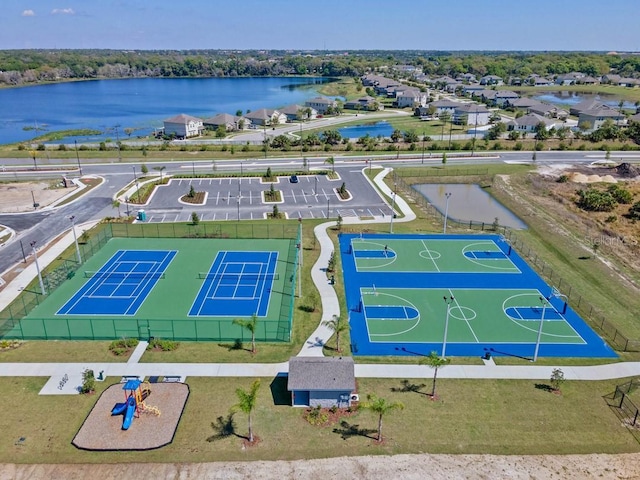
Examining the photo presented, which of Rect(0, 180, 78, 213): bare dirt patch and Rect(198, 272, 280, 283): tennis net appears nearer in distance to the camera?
Rect(198, 272, 280, 283): tennis net

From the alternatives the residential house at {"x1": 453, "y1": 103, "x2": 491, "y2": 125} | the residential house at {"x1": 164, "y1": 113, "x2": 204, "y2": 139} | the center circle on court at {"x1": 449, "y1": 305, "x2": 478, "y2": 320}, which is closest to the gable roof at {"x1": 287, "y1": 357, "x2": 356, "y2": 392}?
the center circle on court at {"x1": 449, "y1": 305, "x2": 478, "y2": 320}

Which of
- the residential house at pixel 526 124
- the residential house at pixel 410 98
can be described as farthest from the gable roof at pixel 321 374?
the residential house at pixel 410 98

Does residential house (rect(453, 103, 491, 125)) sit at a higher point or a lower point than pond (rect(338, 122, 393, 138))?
higher

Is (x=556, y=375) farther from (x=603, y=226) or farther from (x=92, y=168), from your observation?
(x=92, y=168)

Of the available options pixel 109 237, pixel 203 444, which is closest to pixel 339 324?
pixel 203 444

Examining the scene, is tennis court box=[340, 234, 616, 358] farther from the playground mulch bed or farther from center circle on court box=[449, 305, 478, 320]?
the playground mulch bed

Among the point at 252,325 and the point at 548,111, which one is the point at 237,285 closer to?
the point at 252,325

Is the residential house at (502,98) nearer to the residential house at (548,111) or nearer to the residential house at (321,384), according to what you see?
the residential house at (548,111)
